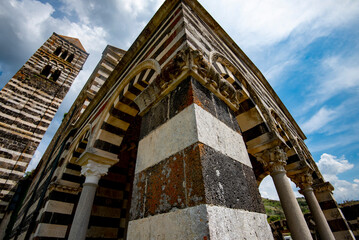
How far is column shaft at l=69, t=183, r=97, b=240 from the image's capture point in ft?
9.66

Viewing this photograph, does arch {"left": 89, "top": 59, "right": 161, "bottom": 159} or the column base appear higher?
arch {"left": 89, "top": 59, "right": 161, "bottom": 159}

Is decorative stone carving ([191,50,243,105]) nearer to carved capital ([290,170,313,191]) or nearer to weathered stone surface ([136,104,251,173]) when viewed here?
weathered stone surface ([136,104,251,173])

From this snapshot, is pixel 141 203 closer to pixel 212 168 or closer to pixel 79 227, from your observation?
pixel 212 168

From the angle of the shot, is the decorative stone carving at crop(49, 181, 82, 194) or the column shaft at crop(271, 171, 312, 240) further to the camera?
the decorative stone carving at crop(49, 181, 82, 194)

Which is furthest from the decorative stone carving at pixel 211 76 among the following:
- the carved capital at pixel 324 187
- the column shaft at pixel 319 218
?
the carved capital at pixel 324 187

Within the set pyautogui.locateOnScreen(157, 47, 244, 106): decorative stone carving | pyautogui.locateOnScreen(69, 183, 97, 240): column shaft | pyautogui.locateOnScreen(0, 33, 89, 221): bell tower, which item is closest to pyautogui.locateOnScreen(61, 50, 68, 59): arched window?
pyautogui.locateOnScreen(0, 33, 89, 221): bell tower

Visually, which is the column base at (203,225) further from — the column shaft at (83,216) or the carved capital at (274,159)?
the column shaft at (83,216)

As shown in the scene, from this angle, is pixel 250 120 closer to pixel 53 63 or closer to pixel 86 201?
pixel 86 201

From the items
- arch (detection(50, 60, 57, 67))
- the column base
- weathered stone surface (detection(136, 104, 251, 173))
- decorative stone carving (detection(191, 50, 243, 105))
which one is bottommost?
the column base

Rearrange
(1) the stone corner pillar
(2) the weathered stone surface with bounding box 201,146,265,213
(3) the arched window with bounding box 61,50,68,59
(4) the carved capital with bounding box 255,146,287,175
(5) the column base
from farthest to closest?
(3) the arched window with bounding box 61,50,68,59
(1) the stone corner pillar
(4) the carved capital with bounding box 255,146,287,175
(2) the weathered stone surface with bounding box 201,146,265,213
(5) the column base

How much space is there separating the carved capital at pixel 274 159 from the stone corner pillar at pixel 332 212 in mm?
3767

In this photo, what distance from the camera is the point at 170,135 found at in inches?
59.6

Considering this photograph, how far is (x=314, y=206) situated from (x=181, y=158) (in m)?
5.12

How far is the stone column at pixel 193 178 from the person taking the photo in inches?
40.9
